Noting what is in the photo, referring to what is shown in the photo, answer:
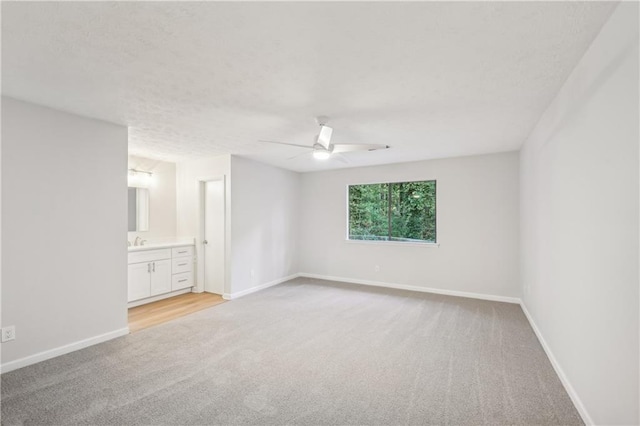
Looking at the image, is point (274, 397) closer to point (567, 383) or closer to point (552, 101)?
point (567, 383)

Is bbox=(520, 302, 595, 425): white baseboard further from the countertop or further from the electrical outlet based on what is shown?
the countertop

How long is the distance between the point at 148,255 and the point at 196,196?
1.26m

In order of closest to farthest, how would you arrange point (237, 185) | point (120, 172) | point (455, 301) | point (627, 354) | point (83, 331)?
point (627, 354) → point (83, 331) → point (120, 172) → point (455, 301) → point (237, 185)

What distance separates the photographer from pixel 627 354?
1456mm

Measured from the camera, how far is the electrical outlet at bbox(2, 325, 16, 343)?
256 centimetres

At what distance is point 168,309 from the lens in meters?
4.38

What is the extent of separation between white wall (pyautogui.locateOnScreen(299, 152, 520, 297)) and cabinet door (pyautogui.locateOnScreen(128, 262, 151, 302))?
329cm

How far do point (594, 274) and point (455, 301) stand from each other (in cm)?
315

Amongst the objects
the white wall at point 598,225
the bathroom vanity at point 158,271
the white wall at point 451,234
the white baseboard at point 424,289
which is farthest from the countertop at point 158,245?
the white wall at point 598,225

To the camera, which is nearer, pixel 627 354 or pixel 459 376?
pixel 627 354

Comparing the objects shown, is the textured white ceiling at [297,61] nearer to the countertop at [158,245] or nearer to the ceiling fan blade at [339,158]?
the ceiling fan blade at [339,158]

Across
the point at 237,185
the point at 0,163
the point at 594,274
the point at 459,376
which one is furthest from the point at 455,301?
the point at 0,163

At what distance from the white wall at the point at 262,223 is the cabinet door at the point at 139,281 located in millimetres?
1279

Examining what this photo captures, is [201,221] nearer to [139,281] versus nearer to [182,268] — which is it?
[182,268]
